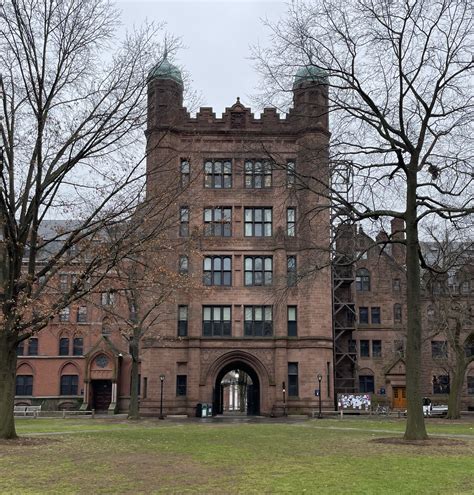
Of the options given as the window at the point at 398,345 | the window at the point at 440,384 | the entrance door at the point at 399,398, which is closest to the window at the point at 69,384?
the entrance door at the point at 399,398

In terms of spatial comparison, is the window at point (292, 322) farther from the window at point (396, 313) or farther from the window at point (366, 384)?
the window at point (396, 313)

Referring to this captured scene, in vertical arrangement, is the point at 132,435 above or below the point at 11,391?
below

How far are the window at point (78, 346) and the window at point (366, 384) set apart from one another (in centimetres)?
2590

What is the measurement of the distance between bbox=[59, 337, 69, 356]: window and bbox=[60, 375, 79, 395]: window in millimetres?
2140

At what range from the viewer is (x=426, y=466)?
1330 cm

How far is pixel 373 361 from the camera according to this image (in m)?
58.8

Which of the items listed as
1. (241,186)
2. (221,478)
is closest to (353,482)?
(221,478)

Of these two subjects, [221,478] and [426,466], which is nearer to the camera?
[221,478]

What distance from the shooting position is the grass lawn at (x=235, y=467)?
35.2 ft

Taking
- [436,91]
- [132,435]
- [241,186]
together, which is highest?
[241,186]

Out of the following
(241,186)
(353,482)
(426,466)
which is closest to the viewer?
(353,482)

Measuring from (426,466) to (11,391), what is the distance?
42.0ft

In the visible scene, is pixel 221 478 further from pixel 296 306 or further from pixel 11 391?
pixel 296 306

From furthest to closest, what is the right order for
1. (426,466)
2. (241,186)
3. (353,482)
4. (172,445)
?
(241,186) → (172,445) → (426,466) → (353,482)
